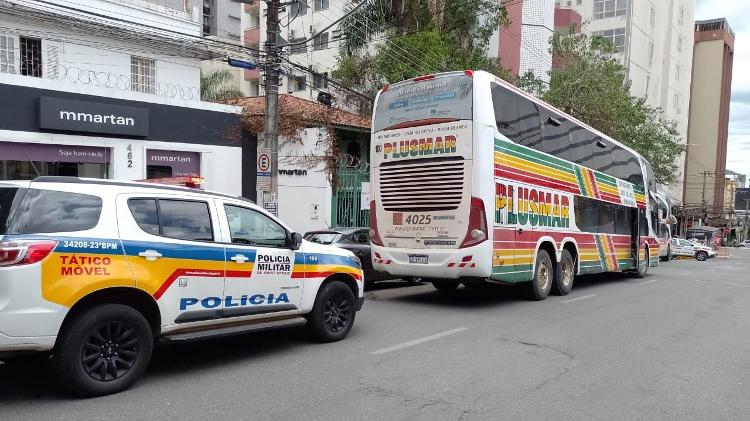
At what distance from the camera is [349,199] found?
62.7 ft

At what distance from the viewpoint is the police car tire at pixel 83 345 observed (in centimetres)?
473

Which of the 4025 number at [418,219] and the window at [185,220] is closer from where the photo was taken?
the window at [185,220]

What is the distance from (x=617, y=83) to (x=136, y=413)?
1074 inches

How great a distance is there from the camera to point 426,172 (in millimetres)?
10328

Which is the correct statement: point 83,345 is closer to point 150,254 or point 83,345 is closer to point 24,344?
point 24,344

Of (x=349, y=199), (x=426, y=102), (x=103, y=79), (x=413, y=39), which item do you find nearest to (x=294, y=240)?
(x=426, y=102)

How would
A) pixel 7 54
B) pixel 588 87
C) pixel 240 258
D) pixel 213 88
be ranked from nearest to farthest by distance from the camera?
pixel 240 258 < pixel 7 54 < pixel 588 87 < pixel 213 88

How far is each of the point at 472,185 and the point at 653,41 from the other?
54883 mm

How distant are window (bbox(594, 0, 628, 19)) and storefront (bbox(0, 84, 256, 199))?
144ft

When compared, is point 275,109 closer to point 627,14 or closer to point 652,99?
point 627,14

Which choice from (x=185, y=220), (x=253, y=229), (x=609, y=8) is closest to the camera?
(x=185, y=220)

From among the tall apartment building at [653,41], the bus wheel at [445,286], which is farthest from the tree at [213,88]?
the tall apartment building at [653,41]

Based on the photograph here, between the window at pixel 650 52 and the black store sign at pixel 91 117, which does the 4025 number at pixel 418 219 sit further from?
the window at pixel 650 52

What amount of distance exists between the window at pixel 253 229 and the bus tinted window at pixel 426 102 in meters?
4.52
